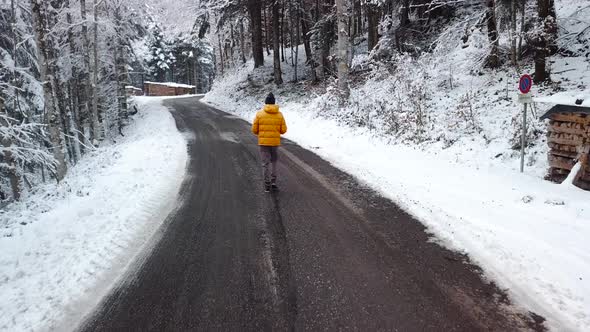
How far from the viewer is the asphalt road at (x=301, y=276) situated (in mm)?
3559

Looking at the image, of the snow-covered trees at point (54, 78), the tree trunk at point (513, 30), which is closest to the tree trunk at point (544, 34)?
the tree trunk at point (513, 30)

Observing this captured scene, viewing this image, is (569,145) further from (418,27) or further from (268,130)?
(418,27)

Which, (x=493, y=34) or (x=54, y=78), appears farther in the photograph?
(x=54, y=78)

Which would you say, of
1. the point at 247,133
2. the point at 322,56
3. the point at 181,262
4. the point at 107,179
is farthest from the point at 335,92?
the point at 181,262

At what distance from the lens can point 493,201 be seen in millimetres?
6660

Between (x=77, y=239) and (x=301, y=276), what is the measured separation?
132 inches

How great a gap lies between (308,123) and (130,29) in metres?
15.2

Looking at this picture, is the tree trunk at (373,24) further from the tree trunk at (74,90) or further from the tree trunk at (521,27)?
the tree trunk at (74,90)

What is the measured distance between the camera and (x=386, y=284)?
416 centimetres

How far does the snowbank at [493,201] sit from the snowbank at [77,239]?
432cm

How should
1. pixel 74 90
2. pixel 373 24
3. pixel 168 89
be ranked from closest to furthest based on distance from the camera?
pixel 373 24, pixel 74 90, pixel 168 89

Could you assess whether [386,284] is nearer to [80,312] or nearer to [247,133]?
[80,312]

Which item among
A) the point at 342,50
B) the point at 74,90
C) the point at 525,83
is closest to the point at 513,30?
the point at 525,83

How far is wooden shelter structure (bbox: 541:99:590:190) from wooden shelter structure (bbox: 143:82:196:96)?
164 feet
